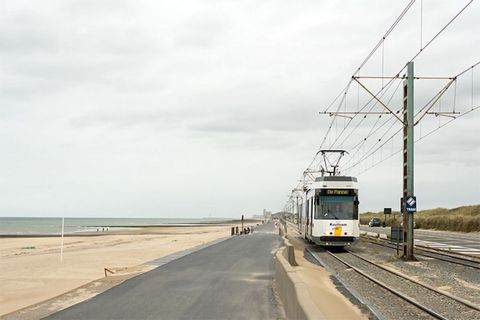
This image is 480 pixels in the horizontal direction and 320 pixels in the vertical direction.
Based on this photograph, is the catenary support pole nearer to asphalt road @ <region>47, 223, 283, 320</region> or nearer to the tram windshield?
the tram windshield

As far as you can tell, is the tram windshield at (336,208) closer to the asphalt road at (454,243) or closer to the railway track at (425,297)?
the asphalt road at (454,243)

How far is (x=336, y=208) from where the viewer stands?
30.4 meters

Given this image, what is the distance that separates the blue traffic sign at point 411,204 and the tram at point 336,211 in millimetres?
4746

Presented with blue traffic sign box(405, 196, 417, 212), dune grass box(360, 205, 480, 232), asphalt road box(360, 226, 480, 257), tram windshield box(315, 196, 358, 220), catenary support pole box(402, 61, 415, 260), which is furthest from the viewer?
dune grass box(360, 205, 480, 232)

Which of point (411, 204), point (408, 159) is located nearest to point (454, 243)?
point (411, 204)

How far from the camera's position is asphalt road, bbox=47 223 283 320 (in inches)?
478

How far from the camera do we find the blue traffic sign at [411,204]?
84.2 ft

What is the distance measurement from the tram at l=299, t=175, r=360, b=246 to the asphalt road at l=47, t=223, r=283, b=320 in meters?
8.62

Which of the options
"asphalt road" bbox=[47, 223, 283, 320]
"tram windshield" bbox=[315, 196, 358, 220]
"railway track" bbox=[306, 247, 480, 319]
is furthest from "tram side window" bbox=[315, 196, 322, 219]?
"railway track" bbox=[306, 247, 480, 319]

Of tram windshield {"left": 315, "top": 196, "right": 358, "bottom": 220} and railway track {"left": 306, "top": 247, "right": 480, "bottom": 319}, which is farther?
tram windshield {"left": 315, "top": 196, "right": 358, "bottom": 220}

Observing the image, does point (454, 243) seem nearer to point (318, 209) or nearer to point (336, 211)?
point (336, 211)

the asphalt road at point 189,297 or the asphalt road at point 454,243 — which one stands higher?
the asphalt road at point 454,243

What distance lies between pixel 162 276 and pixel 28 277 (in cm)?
744

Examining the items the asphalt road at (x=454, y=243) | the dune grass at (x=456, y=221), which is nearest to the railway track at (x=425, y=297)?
the asphalt road at (x=454, y=243)
